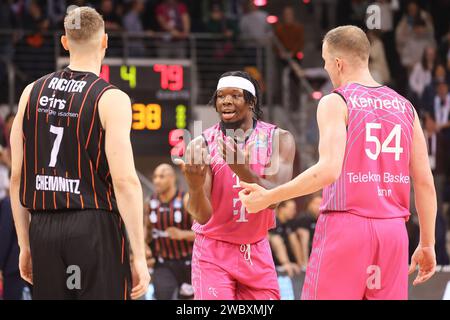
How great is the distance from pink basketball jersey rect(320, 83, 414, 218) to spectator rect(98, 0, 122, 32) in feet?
37.9

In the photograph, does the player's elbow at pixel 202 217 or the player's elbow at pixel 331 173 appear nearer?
the player's elbow at pixel 331 173

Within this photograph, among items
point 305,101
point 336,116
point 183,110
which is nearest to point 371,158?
point 336,116

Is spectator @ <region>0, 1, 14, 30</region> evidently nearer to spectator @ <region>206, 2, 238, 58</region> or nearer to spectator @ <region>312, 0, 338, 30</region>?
spectator @ <region>206, 2, 238, 58</region>

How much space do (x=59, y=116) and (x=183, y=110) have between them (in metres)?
9.00

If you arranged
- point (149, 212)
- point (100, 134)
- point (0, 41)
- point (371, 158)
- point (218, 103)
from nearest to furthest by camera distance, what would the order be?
1. point (100, 134)
2. point (371, 158)
3. point (218, 103)
4. point (149, 212)
5. point (0, 41)

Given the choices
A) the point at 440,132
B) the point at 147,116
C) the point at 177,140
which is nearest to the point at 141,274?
the point at 177,140

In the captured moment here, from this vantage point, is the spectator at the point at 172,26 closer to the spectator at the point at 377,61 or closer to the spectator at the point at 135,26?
the spectator at the point at 135,26

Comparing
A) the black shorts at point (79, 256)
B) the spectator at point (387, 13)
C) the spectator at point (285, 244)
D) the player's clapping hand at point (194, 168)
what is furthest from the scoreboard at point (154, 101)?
the black shorts at point (79, 256)

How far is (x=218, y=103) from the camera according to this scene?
745 cm

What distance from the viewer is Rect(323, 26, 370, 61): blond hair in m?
6.41

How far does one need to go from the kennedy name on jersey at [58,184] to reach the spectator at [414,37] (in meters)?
13.5

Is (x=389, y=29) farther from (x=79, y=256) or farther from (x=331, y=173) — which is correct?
(x=79, y=256)

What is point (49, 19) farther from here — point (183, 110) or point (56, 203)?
point (56, 203)

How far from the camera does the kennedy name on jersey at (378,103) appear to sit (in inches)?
245
